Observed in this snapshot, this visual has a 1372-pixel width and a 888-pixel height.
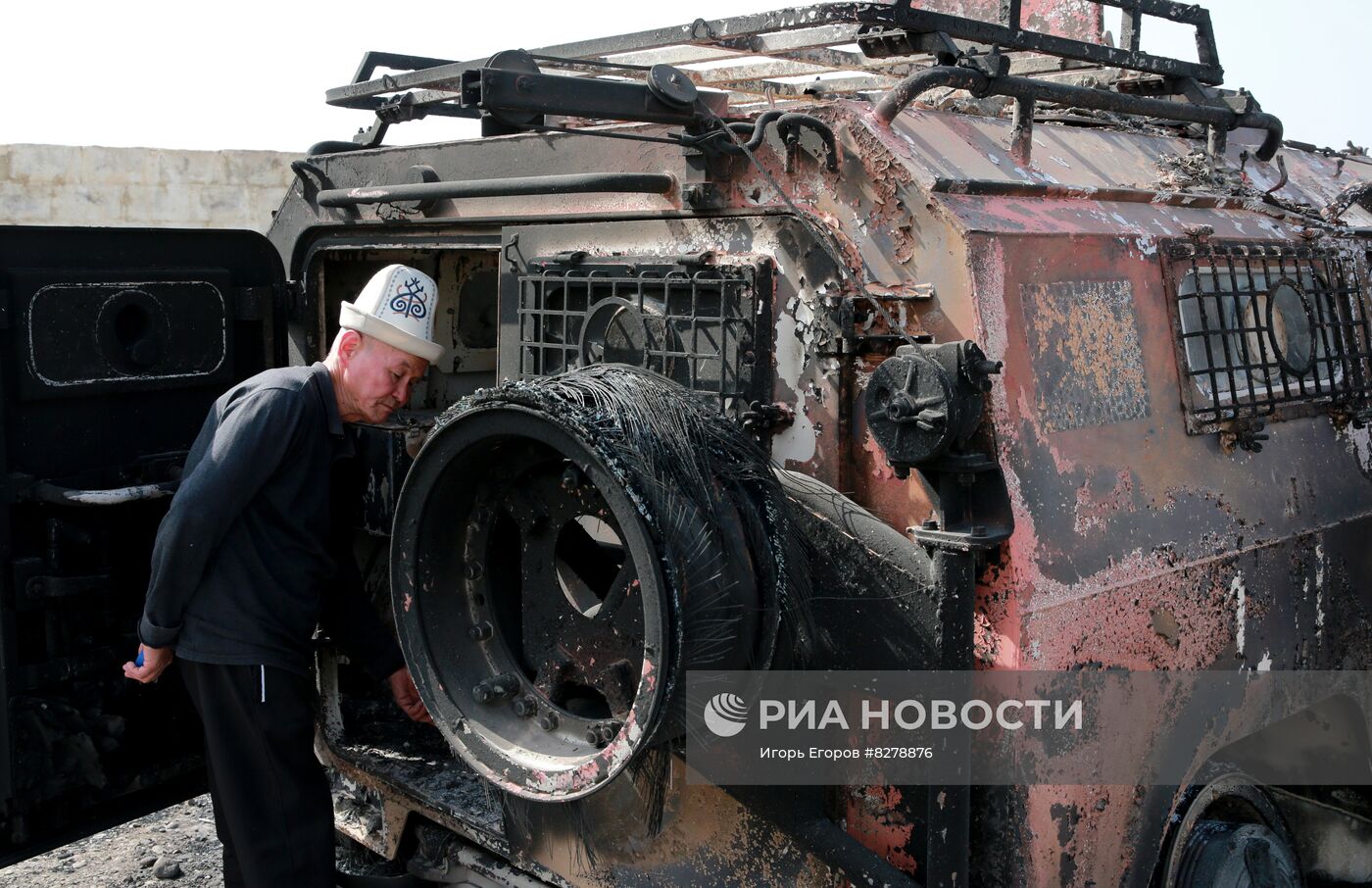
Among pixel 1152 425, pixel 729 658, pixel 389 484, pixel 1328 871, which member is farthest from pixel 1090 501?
pixel 389 484

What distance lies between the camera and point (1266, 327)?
308cm

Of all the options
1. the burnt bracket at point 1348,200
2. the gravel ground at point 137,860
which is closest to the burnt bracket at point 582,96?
the burnt bracket at point 1348,200

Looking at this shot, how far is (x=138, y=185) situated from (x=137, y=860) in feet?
26.5

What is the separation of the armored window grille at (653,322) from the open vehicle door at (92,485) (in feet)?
3.84

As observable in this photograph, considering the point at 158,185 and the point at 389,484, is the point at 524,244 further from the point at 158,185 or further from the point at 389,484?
the point at 158,185

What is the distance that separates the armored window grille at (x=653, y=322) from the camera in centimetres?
262

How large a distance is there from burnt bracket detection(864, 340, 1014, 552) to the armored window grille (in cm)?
41

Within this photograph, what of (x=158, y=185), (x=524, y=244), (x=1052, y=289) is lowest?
Answer: (x=1052, y=289)

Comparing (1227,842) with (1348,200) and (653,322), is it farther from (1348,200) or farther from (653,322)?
(1348,200)

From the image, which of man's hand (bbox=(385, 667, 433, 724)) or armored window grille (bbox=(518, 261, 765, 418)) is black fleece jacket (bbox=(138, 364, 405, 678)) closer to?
man's hand (bbox=(385, 667, 433, 724))

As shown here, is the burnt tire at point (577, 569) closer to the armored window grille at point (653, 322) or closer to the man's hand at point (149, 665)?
the armored window grille at point (653, 322)

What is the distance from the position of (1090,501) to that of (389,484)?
2096mm

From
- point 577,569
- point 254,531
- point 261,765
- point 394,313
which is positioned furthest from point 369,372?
point 261,765

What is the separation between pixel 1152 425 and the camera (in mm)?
2754
